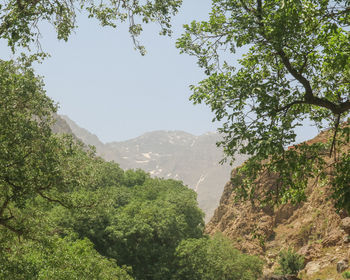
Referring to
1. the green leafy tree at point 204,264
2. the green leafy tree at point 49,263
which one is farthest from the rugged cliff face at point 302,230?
the green leafy tree at point 49,263

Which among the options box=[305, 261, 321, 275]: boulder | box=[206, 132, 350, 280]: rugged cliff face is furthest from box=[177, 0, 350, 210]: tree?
box=[305, 261, 321, 275]: boulder

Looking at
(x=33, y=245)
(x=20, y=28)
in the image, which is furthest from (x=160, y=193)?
(x=20, y=28)

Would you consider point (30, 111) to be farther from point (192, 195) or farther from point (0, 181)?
point (192, 195)

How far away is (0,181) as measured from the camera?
9750 mm

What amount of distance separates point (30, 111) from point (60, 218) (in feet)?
64.5

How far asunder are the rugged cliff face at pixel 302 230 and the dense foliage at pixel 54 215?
326 inches

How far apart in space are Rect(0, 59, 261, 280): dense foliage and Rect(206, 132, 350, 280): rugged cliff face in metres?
8.28

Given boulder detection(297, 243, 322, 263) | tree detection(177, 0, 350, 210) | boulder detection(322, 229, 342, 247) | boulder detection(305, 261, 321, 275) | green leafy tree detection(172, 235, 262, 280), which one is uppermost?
tree detection(177, 0, 350, 210)

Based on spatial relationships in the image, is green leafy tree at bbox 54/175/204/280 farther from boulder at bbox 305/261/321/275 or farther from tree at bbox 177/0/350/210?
tree at bbox 177/0/350/210

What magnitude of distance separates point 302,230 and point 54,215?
29702 mm

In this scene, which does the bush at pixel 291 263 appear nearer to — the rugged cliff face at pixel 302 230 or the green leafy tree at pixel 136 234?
the rugged cliff face at pixel 302 230

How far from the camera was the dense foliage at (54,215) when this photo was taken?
33.3 feet

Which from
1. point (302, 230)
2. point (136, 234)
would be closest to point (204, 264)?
point (136, 234)

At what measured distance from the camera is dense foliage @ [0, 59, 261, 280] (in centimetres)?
1015
